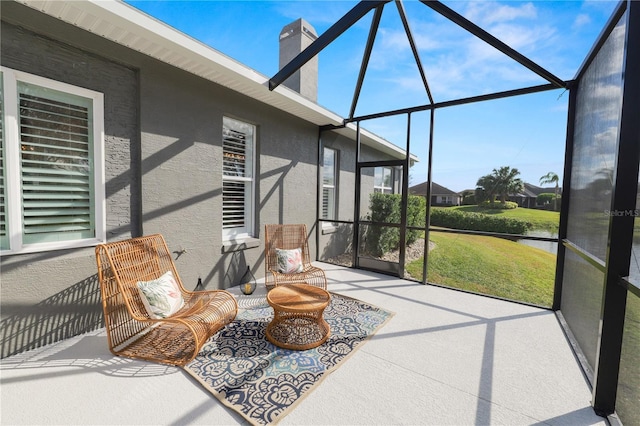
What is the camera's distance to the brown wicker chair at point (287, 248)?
4.05m

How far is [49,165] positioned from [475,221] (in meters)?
8.32

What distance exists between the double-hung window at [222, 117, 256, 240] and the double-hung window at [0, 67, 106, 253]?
1.68 metres

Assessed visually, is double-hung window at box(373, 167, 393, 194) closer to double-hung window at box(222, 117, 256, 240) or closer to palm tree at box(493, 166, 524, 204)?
palm tree at box(493, 166, 524, 204)

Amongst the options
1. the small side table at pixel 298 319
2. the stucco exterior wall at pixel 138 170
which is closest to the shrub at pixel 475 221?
the small side table at pixel 298 319

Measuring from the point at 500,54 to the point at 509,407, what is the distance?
4043 mm

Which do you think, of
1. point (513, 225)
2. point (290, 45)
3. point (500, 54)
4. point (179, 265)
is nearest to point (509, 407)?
point (179, 265)

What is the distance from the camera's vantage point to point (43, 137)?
98.7 inches

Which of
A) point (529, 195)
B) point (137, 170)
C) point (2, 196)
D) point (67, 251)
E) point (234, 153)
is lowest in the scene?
point (67, 251)

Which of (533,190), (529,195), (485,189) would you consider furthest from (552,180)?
(485,189)

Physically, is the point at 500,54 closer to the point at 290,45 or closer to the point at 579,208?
the point at 579,208

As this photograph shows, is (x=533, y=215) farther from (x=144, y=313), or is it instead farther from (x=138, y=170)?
(x=138, y=170)

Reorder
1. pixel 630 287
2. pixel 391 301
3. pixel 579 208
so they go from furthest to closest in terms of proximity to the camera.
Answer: pixel 391 301 < pixel 579 208 < pixel 630 287

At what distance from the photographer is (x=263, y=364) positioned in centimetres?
231

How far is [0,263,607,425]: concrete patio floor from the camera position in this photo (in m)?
1.78
